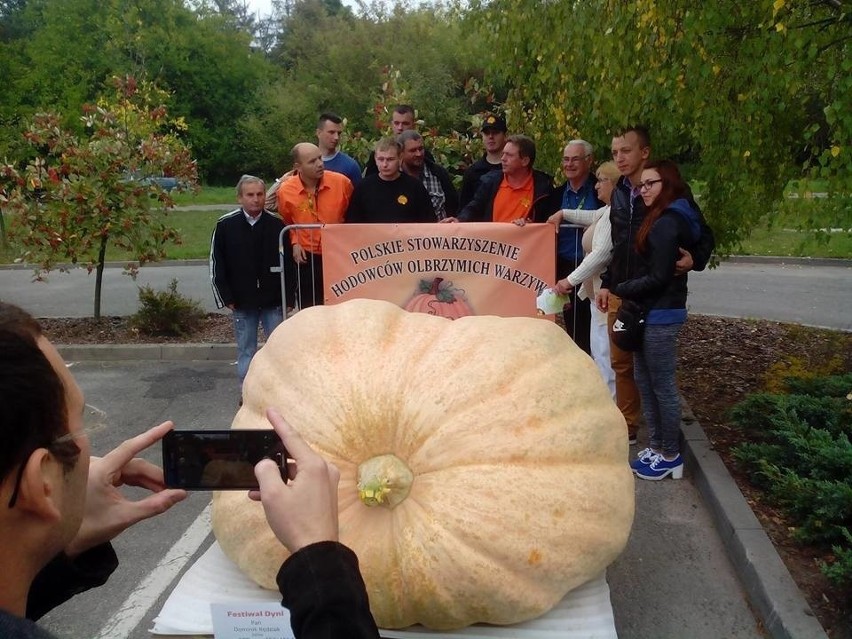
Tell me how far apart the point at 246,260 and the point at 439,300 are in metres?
2.21

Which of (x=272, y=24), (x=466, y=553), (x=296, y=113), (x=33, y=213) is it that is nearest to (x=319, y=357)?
(x=466, y=553)

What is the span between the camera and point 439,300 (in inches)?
179

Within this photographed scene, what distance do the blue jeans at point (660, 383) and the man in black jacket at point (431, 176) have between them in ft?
7.58

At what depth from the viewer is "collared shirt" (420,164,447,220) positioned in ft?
20.8

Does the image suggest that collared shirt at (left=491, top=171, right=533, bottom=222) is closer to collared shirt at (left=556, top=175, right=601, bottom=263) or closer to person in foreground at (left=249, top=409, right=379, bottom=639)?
collared shirt at (left=556, top=175, right=601, bottom=263)

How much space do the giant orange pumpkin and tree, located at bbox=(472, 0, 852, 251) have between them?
2.44 metres

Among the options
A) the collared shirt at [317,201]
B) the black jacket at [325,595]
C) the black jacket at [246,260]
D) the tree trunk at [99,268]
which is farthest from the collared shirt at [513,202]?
the tree trunk at [99,268]

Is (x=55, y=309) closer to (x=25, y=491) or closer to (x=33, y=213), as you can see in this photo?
(x=33, y=213)

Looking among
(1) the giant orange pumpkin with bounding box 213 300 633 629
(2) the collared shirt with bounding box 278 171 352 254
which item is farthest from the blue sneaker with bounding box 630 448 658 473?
(2) the collared shirt with bounding box 278 171 352 254

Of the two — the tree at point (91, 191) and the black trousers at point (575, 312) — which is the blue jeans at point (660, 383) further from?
the tree at point (91, 191)

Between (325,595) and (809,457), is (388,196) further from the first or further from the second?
(325,595)

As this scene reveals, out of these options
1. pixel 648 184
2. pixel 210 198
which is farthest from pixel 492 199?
pixel 210 198

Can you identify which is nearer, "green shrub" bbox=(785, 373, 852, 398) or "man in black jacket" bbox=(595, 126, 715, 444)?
"man in black jacket" bbox=(595, 126, 715, 444)

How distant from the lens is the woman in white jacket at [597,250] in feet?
15.7
